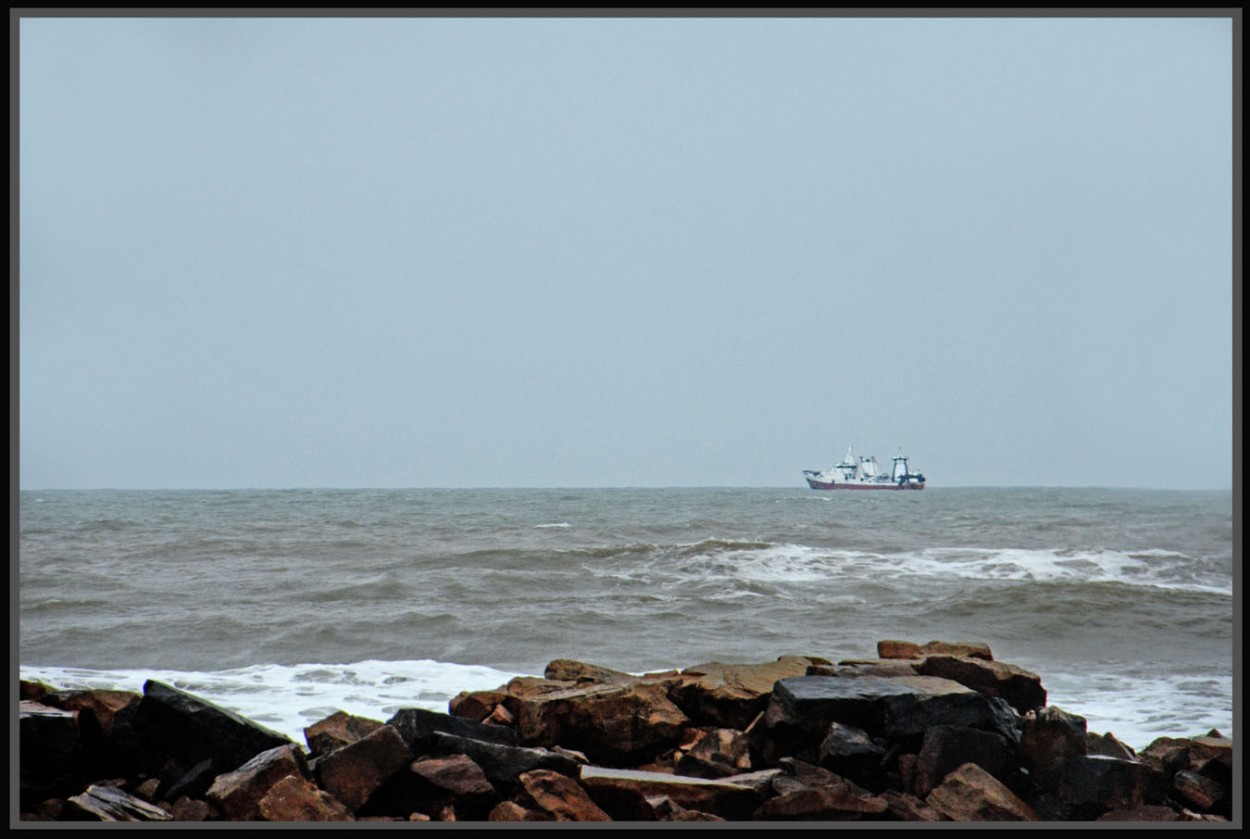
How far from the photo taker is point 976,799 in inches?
151

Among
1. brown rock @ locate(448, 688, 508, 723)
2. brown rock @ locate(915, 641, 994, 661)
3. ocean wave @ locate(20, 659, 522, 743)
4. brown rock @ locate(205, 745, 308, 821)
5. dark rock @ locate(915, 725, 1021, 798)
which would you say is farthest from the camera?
ocean wave @ locate(20, 659, 522, 743)

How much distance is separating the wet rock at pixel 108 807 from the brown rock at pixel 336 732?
75 centimetres

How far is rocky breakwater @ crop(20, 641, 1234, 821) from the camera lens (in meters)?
3.71

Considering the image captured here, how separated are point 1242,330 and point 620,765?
313cm

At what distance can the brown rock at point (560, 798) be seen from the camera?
11.9ft

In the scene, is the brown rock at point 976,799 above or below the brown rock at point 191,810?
above

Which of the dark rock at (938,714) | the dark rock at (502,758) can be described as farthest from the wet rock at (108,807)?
the dark rock at (938,714)

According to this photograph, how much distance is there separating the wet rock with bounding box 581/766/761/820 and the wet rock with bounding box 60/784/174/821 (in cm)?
168

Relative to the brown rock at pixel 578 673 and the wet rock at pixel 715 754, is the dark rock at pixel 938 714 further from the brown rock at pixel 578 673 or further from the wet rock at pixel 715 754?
the brown rock at pixel 578 673

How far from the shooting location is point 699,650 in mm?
8703

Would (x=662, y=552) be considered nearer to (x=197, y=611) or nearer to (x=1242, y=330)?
(x=197, y=611)

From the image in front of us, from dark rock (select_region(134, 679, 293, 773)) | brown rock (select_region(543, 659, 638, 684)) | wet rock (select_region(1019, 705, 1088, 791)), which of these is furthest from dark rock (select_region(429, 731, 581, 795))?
wet rock (select_region(1019, 705, 1088, 791))

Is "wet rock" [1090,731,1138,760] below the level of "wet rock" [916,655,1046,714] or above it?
below

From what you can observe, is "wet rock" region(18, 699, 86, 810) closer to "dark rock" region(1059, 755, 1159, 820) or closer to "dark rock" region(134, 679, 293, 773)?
"dark rock" region(134, 679, 293, 773)
